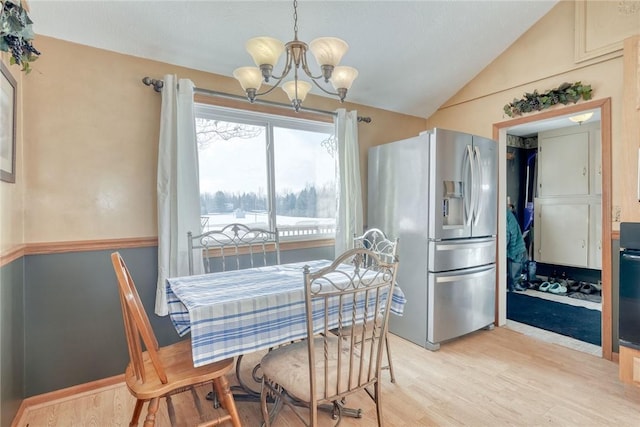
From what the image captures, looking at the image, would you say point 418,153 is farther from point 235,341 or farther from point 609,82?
point 235,341

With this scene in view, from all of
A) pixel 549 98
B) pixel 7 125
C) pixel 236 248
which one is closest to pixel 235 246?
pixel 236 248

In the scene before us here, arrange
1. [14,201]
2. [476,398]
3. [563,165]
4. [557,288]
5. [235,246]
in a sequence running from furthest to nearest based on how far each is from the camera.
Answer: [563,165] → [557,288] → [235,246] → [476,398] → [14,201]

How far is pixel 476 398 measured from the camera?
212 cm

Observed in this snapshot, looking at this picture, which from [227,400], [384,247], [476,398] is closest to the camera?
[227,400]

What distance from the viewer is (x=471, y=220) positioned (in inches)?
118

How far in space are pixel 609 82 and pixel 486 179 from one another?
114 cm

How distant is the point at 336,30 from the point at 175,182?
1730 mm

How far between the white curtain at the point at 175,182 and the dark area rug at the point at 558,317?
349cm

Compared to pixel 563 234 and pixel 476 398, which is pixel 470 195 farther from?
pixel 563 234

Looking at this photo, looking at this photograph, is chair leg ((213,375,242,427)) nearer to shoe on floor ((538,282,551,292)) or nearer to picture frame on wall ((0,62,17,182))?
picture frame on wall ((0,62,17,182))

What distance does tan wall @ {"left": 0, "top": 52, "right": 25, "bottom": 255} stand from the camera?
1715 mm

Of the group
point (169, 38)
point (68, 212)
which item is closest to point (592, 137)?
point (169, 38)

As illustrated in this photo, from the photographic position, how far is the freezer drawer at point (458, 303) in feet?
9.25

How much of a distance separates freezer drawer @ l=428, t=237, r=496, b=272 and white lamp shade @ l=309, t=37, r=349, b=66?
70.3 inches
